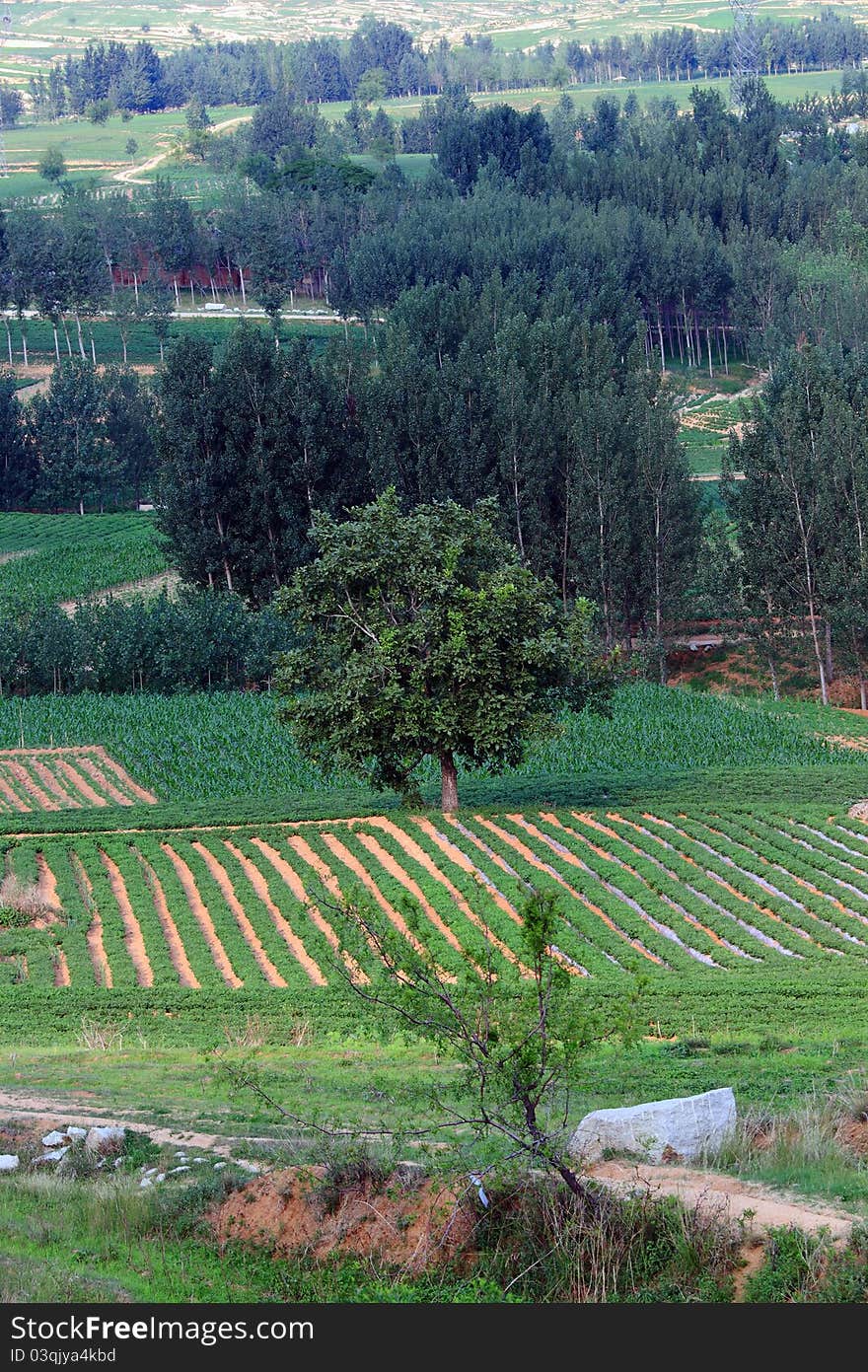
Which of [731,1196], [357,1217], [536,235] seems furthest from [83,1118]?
[536,235]

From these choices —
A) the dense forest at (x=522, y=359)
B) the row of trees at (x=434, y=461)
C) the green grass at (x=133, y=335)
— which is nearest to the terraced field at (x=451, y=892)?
the dense forest at (x=522, y=359)

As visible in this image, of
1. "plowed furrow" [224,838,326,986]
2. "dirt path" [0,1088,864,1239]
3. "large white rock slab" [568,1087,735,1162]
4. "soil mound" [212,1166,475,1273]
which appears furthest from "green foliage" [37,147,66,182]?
"soil mound" [212,1166,475,1273]

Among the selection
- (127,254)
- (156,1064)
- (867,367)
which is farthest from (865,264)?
(156,1064)

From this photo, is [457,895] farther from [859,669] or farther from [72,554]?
[72,554]

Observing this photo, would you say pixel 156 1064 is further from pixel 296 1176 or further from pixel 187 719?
pixel 187 719

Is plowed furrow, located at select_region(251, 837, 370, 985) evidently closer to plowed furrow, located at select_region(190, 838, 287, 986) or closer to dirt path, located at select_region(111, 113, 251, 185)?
plowed furrow, located at select_region(190, 838, 287, 986)

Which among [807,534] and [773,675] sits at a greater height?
[807,534]

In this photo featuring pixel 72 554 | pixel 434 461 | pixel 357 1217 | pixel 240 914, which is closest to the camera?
pixel 357 1217

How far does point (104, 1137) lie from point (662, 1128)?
5.99 m

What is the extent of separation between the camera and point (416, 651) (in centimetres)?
3653

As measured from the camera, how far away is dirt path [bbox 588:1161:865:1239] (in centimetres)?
1549

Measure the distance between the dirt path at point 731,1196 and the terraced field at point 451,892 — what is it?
948cm

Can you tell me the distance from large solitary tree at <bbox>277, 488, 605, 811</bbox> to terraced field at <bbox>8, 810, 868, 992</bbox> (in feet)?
6.92

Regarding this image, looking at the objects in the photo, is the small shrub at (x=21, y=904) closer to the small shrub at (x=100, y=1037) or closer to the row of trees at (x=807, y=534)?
Answer: the small shrub at (x=100, y=1037)
